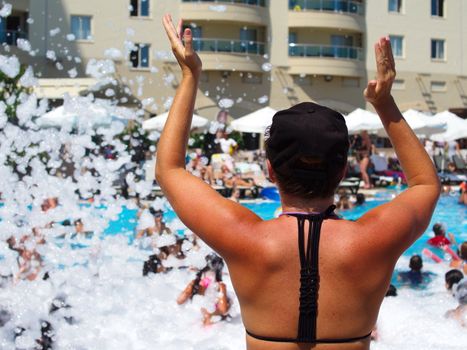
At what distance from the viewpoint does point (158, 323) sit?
764 cm

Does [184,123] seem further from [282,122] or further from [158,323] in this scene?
[158,323]

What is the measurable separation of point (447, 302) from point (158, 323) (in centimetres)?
355

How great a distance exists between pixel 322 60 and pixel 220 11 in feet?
19.4

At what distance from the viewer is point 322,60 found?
35.8 metres

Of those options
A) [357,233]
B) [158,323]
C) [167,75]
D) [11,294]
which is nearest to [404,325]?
[158,323]

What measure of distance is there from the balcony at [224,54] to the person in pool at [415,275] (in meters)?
23.8

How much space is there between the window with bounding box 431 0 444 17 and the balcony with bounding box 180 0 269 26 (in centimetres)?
1098

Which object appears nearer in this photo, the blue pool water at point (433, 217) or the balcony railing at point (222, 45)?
the blue pool water at point (433, 217)

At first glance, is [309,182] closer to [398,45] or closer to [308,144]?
[308,144]

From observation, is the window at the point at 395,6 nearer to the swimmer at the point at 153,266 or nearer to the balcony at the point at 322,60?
the balcony at the point at 322,60

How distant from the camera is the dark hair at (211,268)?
26.3 feet

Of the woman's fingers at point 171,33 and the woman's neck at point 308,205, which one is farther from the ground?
the woman's fingers at point 171,33

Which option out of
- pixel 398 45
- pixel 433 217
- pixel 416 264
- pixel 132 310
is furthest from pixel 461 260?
pixel 398 45

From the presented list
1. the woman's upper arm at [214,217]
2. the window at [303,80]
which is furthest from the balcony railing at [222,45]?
the woman's upper arm at [214,217]
